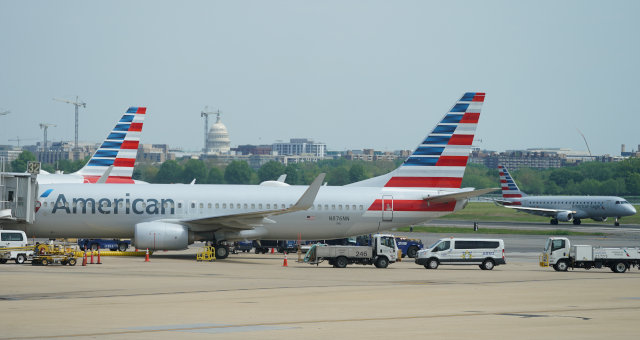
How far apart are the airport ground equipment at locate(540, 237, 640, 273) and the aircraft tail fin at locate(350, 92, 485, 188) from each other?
857 cm

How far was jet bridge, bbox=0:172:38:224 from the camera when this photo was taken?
52156 millimetres

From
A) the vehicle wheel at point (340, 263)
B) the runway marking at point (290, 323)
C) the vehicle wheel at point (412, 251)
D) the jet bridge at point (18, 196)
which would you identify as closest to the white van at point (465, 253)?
the vehicle wheel at point (340, 263)

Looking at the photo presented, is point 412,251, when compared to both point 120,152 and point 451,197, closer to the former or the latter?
point 451,197

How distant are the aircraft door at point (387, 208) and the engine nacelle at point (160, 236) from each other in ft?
38.7

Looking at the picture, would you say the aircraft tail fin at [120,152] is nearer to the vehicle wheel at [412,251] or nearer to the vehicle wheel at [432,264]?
the vehicle wheel at [412,251]

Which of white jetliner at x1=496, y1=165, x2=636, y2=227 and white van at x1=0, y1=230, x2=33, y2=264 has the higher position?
white jetliner at x1=496, y1=165, x2=636, y2=227

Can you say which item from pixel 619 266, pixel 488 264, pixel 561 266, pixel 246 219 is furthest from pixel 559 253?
pixel 246 219

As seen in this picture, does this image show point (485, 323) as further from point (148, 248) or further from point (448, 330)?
point (148, 248)

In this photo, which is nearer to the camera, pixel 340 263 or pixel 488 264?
pixel 340 263

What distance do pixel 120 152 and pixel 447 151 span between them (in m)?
28.5

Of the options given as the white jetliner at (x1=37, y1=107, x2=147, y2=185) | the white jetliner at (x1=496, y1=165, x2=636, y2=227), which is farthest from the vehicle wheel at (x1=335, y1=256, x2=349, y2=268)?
the white jetliner at (x1=496, y1=165, x2=636, y2=227)

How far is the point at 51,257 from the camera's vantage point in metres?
46.4

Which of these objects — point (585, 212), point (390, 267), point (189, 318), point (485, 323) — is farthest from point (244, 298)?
point (585, 212)

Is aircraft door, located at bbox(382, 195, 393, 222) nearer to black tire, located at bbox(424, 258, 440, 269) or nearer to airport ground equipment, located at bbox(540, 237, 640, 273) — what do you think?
black tire, located at bbox(424, 258, 440, 269)
